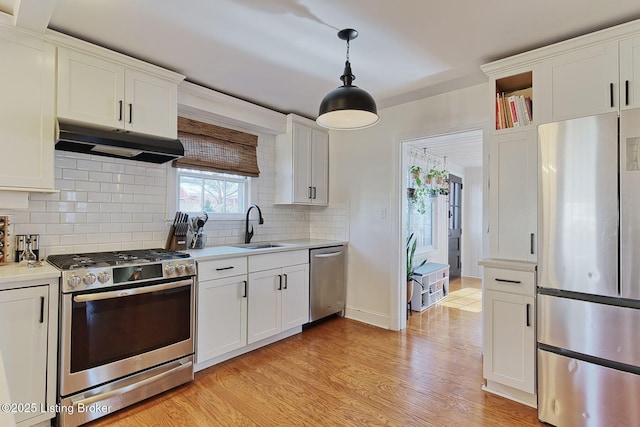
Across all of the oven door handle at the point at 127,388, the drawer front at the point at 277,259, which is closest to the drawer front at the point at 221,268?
the drawer front at the point at 277,259

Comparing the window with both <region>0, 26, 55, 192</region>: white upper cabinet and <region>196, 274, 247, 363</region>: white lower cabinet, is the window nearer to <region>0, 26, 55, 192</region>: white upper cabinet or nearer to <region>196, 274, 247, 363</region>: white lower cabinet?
<region>196, 274, 247, 363</region>: white lower cabinet

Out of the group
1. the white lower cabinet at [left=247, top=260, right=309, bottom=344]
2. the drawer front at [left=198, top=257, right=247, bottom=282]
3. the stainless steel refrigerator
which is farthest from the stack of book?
the drawer front at [left=198, top=257, right=247, bottom=282]

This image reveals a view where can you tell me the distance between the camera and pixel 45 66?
2.12 meters

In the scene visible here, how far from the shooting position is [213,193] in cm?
345

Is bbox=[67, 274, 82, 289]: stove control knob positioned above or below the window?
below

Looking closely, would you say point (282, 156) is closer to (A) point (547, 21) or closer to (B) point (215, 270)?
(B) point (215, 270)

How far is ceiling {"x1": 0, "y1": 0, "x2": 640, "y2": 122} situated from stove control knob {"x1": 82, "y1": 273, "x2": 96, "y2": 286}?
5.01ft

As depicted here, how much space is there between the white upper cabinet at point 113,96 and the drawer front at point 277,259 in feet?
4.17

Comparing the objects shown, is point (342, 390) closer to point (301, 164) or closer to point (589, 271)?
point (589, 271)

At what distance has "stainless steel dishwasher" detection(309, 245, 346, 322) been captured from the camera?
3599 millimetres

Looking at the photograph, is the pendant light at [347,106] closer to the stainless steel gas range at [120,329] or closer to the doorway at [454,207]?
the stainless steel gas range at [120,329]

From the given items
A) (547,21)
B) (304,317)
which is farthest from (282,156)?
(547,21)

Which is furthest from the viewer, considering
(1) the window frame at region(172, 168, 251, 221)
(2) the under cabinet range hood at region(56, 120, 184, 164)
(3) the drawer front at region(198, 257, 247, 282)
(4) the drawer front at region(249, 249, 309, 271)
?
(1) the window frame at region(172, 168, 251, 221)

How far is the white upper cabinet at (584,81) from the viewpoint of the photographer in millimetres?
2039
